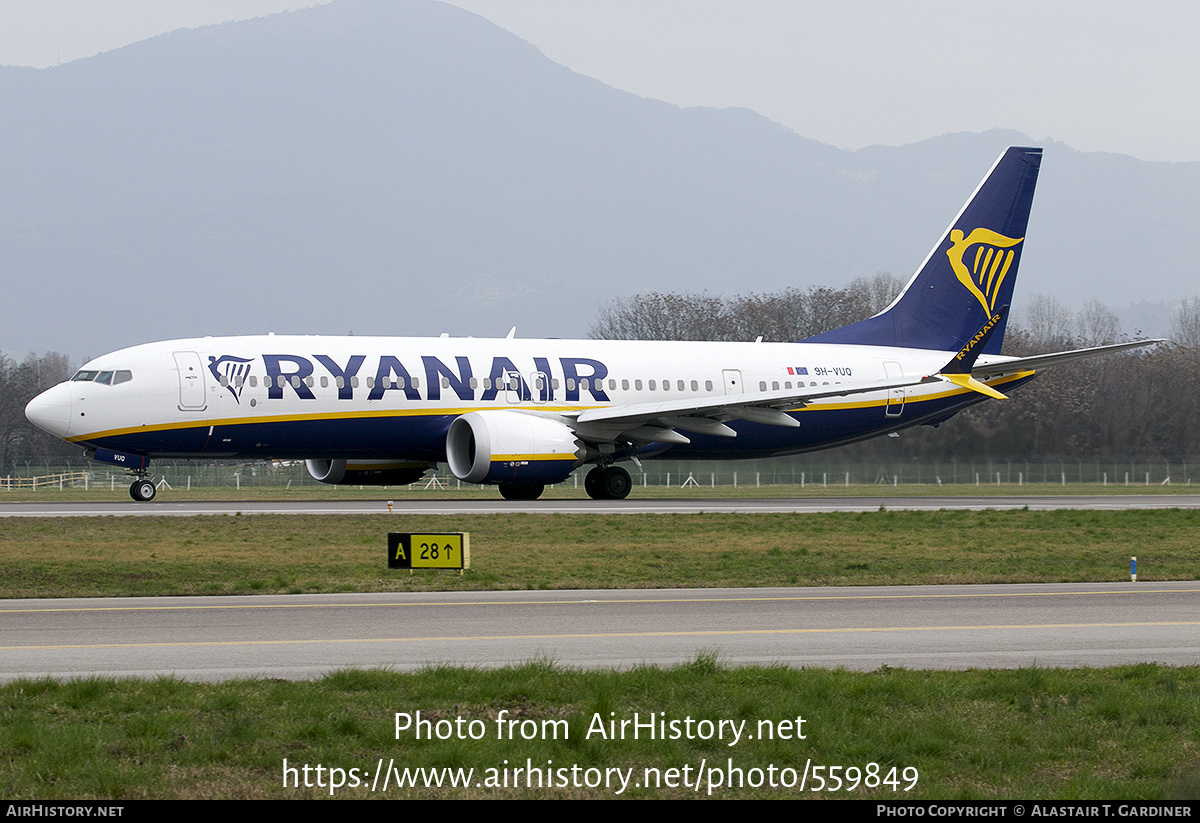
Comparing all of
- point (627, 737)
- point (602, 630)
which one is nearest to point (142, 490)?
point (602, 630)

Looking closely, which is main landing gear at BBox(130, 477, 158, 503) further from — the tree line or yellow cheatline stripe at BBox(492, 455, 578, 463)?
the tree line

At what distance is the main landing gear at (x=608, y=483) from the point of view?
1474 inches

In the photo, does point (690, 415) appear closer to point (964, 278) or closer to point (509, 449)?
point (509, 449)

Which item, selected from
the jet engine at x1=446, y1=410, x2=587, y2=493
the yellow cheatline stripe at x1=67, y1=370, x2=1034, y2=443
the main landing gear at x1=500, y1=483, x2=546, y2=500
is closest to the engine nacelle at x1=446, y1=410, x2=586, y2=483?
the jet engine at x1=446, y1=410, x2=587, y2=493

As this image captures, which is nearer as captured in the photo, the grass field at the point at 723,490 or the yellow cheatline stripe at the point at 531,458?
the yellow cheatline stripe at the point at 531,458

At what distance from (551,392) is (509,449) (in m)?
3.29

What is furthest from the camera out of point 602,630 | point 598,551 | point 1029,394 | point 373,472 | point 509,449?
point 1029,394

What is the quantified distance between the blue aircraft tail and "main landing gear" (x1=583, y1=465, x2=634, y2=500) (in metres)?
9.29

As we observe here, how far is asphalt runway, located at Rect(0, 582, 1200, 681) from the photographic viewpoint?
11.6m

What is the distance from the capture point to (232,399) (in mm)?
33219

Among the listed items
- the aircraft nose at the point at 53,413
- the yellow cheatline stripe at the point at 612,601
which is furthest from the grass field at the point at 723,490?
the yellow cheatline stripe at the point at 612,601

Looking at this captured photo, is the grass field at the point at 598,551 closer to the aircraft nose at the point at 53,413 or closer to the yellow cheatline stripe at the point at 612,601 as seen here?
the yellow cheatline stripe at the point at 612,601

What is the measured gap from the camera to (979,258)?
4366 centimetres

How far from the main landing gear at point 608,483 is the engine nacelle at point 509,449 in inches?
93.3
